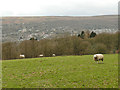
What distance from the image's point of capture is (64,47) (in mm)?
65562

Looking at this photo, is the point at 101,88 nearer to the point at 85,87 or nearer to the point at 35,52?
the point at 85,87

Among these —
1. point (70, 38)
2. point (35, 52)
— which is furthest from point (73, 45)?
point (35, 52)

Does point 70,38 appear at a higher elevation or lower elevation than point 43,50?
higher

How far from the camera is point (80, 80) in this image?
15.0 m

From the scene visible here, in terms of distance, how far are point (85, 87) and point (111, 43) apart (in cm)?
5767

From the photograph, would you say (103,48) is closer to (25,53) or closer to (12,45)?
(25,53)

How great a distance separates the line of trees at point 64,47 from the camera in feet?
203

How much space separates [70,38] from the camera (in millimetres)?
68125

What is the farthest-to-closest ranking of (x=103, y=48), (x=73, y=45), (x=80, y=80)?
1. (x=73, y=45)
2. (x=103, y=48)
3. (x=80, y=80)

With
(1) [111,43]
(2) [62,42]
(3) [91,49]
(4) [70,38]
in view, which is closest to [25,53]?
(2) [62,42]

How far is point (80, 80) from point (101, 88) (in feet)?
9.92

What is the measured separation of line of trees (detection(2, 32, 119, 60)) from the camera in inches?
2436

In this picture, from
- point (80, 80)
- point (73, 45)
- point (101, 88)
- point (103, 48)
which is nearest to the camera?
point (101, 88)

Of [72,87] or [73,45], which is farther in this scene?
[73,45]
